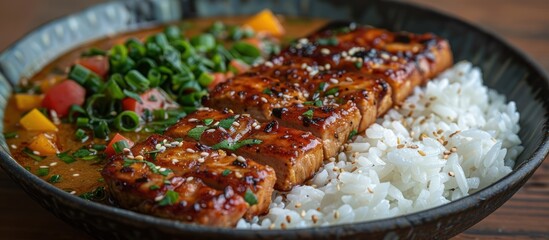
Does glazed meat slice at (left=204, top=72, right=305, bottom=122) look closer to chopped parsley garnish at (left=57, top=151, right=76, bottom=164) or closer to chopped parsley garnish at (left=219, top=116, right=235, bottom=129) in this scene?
chopped parsley garnish at (left=219, top=116, right=235, bottom=129)

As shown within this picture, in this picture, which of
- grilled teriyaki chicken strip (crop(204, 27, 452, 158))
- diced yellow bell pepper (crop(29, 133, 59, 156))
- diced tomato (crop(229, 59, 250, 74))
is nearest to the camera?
grilled teriyaki chicken strip (crop(204, 27, 452, 158))

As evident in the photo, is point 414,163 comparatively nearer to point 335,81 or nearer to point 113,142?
point 335,81

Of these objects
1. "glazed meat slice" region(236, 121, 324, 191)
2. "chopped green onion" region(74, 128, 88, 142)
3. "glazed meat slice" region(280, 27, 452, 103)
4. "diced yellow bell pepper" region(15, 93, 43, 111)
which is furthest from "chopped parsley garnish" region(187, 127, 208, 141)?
"diced yellow bell pepper" region(15, 93, 43, 111)

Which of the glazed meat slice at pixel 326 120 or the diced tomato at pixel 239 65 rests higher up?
the glazed meat slice at pixel 326 120

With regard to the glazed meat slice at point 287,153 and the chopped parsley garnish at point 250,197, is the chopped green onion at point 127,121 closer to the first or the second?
the glazed meat slice at point 287,153

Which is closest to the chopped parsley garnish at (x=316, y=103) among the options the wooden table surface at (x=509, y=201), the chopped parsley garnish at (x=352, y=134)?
the chopped parsley garnish at (x=352, y=134)

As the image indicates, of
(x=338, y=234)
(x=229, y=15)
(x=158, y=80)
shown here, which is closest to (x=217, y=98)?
(x=158, y=80)

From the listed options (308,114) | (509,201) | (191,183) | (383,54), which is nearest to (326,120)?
(308,114)
